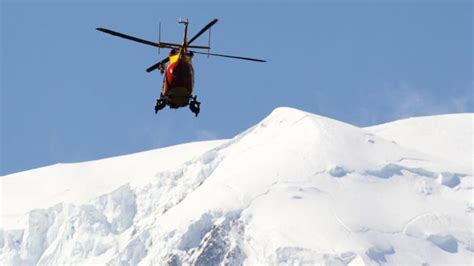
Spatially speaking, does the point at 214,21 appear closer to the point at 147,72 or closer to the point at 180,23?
the point at 180,23

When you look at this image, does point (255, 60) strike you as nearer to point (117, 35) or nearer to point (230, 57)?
point (230, 57)

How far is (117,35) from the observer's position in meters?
63.6

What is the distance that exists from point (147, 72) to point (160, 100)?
216 cm

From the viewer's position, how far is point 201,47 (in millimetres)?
66188

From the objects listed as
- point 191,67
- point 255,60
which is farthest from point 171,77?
point 255,60

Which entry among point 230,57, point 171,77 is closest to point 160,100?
point 171,77

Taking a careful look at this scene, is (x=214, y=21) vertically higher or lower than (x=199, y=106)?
higher

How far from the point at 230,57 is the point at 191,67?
16.4 ft

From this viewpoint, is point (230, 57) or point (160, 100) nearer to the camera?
point (230, 57)

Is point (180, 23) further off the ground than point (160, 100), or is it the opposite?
point (180, 23)

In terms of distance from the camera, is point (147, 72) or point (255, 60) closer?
point (255, 60)

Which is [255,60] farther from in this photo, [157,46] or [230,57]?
[157,46]

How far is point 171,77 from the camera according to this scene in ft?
219

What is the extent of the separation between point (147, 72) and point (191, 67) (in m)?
2.96
